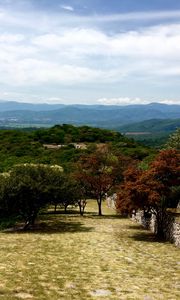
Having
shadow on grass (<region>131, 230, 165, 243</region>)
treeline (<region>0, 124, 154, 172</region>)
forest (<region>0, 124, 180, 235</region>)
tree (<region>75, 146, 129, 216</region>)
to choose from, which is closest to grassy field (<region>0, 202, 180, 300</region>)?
shadow on grass (<region>131, 230, 165, 243</region>)

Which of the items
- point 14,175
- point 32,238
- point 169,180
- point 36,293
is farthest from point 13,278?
point 14,175

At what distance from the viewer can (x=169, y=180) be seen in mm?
27688

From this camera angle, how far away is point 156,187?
88.0ft

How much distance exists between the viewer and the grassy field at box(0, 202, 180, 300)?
14.0 m

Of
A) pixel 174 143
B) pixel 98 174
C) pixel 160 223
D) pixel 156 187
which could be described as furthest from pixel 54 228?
pixel 174 143

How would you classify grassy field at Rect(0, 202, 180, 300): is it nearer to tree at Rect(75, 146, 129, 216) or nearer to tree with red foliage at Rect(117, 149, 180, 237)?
tree with red foliage at Rect(117, 149, 180, 237)

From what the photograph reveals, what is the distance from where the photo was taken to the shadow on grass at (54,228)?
29.9 meters

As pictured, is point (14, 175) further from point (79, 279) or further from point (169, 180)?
point (79, 279)

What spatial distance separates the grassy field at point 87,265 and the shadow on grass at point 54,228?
8 cm

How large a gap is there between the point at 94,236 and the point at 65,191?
274 inches

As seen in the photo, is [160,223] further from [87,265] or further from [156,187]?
[87,265]

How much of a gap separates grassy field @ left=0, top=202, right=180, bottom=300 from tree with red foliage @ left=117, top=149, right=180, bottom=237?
218 cm

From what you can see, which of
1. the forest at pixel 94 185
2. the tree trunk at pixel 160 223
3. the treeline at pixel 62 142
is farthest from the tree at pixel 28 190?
the treeline at pixel 62 142

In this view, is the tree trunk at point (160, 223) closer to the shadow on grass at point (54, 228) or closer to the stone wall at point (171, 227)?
the stone wall at point (171, 227)
